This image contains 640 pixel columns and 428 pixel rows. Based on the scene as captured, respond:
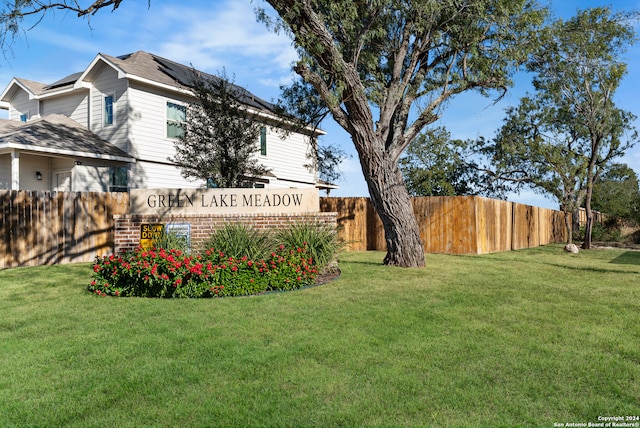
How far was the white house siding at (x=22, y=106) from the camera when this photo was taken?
Result: 64.9 feet

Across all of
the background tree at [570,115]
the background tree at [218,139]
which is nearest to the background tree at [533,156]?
the background tree at [570,115]

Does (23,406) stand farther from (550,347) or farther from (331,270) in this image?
(331,270)

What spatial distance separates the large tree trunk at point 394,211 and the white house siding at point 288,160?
9.83 metres

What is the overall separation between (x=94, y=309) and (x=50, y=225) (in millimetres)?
7472

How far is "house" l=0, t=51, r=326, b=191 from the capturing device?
15.4 m

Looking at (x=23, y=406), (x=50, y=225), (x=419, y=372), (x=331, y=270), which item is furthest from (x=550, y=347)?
(x=50, y=225)

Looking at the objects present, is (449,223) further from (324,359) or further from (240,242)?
(324,359)

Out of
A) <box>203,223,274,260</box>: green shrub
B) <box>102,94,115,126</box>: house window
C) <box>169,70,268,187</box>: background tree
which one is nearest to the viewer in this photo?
<box>203,223,274,260</box>: green shrub

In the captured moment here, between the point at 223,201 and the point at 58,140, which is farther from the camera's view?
the point at 58,140

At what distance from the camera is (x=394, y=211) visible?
37.6 ft

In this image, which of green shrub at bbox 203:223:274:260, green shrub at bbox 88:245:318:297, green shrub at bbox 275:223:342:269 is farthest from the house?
green shrub at bbox 88:245:318:297

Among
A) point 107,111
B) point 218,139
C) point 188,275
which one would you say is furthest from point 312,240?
point 107,111

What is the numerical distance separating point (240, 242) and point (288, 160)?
1424cm

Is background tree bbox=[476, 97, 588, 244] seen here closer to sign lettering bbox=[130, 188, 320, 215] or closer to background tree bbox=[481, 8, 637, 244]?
background tree bbox=[481, 8, 637, 244]
